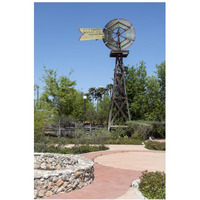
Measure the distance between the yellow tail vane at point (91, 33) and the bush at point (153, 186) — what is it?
13056 mm

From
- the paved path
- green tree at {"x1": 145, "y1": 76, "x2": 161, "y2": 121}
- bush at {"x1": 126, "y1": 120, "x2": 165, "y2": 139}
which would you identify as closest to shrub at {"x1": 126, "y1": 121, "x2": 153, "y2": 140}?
bush at {"x1": 126, "y1": 120, "x2": 165, "y2": 139}

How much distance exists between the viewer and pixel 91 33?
17.5 m

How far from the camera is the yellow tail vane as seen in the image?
16516 mm

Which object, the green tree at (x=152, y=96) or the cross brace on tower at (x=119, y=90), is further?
the green tree at (x=152, y=96)

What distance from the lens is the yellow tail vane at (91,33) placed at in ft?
54.2

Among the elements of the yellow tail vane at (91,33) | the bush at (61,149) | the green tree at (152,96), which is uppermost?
the yellow tail vane at (91,33)

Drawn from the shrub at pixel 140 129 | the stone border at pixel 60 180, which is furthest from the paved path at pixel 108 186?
the shrub at pixel 140 129

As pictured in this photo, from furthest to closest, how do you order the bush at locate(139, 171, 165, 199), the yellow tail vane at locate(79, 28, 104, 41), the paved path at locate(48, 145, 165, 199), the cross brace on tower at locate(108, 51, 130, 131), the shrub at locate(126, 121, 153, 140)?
the cross brace on tower at locate(108, 51, 130, 131)
the shrub at locate(126, 121, 153, 140)
the yellow tail vane at locate(79, 28, 104, 41)
the paved path at locate(48, 145, 165, 199)
the bush at locate(139, 171, 165, 199)

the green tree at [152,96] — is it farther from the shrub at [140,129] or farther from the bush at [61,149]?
the bush at [61,149]

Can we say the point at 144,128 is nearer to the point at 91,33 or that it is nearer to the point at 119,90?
the point at 119,90

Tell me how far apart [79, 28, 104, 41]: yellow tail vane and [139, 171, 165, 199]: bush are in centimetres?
1306

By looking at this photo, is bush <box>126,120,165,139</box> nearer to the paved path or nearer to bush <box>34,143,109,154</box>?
bush <box>34,143,109,154</box>

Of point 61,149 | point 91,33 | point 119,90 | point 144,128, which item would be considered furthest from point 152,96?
point 61,149
